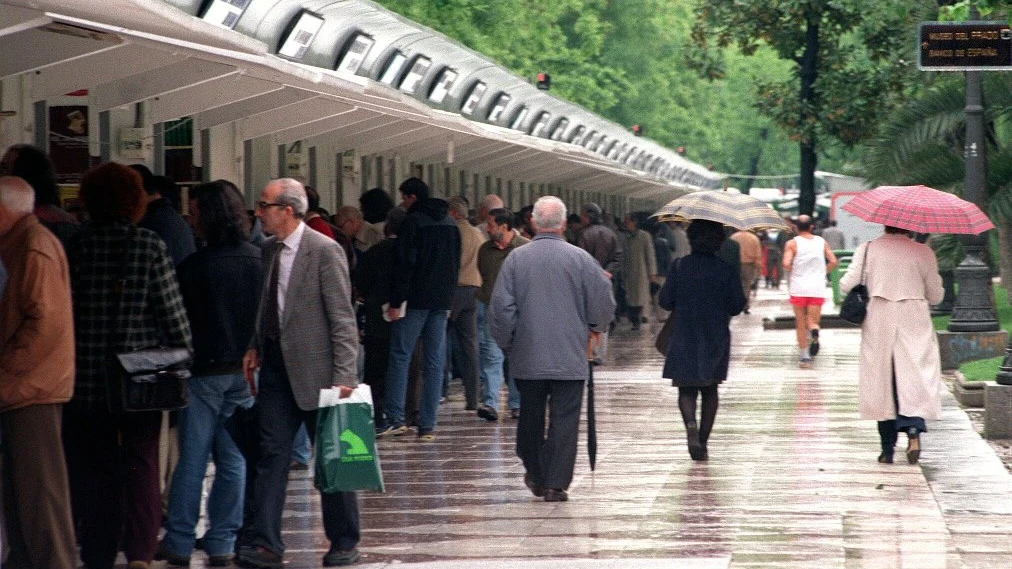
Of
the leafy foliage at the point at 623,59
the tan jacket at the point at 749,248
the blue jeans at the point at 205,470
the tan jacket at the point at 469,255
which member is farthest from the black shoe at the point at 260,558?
the leafy foliage at the point at 623,59

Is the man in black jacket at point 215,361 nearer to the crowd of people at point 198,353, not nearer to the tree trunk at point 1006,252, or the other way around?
the crowd of people at point 198,353

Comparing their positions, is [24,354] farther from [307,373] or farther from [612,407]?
[612,407]

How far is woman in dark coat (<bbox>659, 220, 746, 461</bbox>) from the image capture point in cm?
1255

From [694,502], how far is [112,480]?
3714 mm

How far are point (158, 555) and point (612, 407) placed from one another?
8426 mm

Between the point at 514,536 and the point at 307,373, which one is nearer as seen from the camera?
the point at 307,373

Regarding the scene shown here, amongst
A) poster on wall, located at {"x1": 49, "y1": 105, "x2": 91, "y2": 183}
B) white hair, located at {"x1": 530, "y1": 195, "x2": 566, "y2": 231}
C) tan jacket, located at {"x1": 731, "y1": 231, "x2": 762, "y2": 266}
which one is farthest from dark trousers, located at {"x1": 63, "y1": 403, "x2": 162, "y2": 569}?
tan jacket, located at {"x1": 731, "y1": 231, "x2": 762, "y2": 266}

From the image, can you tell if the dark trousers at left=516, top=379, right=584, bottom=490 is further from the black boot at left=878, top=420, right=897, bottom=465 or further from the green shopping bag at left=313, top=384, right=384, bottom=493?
the black boot at left=878, top=420, right=897, bottom=465

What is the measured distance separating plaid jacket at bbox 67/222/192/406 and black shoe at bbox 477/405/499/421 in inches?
294

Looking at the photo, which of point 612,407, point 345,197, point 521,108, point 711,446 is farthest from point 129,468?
point 521,108

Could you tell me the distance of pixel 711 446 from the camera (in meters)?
13.5

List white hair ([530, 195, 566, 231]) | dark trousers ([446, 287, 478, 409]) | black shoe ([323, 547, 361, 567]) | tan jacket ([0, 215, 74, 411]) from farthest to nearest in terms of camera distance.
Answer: dark trousers ([446, 287, 478, 409]) < white hair ([530, 195, 566, 231]) < black shoe ([323, 547, 361, 567]) < tan jacket ([0, 215, 74, 411])

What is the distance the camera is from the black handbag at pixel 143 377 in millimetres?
7953

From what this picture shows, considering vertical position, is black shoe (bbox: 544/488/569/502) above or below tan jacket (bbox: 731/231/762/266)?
above
